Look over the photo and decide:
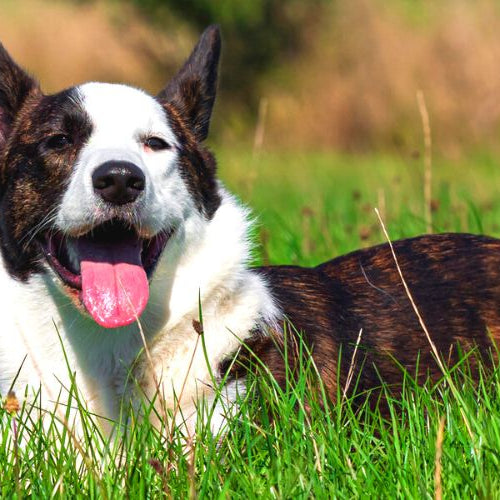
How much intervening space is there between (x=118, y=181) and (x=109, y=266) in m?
0.33

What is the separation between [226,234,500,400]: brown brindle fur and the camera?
13.3 feet

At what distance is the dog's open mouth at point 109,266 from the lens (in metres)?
3.57

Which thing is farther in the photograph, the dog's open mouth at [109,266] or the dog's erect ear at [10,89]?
the dog's erect ear at [10,89]

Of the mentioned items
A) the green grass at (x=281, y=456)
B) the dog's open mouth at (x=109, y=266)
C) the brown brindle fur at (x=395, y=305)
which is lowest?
the green grass at (x=281, y=456)

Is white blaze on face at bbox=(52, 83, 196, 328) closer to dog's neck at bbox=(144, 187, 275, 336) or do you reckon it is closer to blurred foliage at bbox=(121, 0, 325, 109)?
dog's neck at bbox=(144, 187, 275, 336)

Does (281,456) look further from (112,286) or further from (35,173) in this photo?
(35,173)

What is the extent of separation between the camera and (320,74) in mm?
17891

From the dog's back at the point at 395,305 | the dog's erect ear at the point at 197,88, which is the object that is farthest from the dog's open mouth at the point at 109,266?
the dog's erect ear at the point at 197,88

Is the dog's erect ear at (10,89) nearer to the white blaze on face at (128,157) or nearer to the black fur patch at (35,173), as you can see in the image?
the black fur patch at (35,173)

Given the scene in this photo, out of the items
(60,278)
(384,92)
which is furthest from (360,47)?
(60,278)

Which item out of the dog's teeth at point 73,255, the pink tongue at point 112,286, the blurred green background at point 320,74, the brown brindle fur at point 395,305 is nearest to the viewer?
the pink tongue at point 112,286

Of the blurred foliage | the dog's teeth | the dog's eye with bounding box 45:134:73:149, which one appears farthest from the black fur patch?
the blurred foliage

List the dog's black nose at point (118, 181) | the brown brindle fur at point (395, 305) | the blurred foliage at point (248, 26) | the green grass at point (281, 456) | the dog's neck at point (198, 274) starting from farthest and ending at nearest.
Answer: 1. the blurred foliage at point (248, 26)
2. the brown brindle fur at point (395, 305)
3. the dog's neck at point (198, 274)
4. the dog's black nose at point (118, 181)
5. the green grass at point (281, 456)

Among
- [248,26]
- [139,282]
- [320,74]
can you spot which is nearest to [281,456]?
[139,282]
